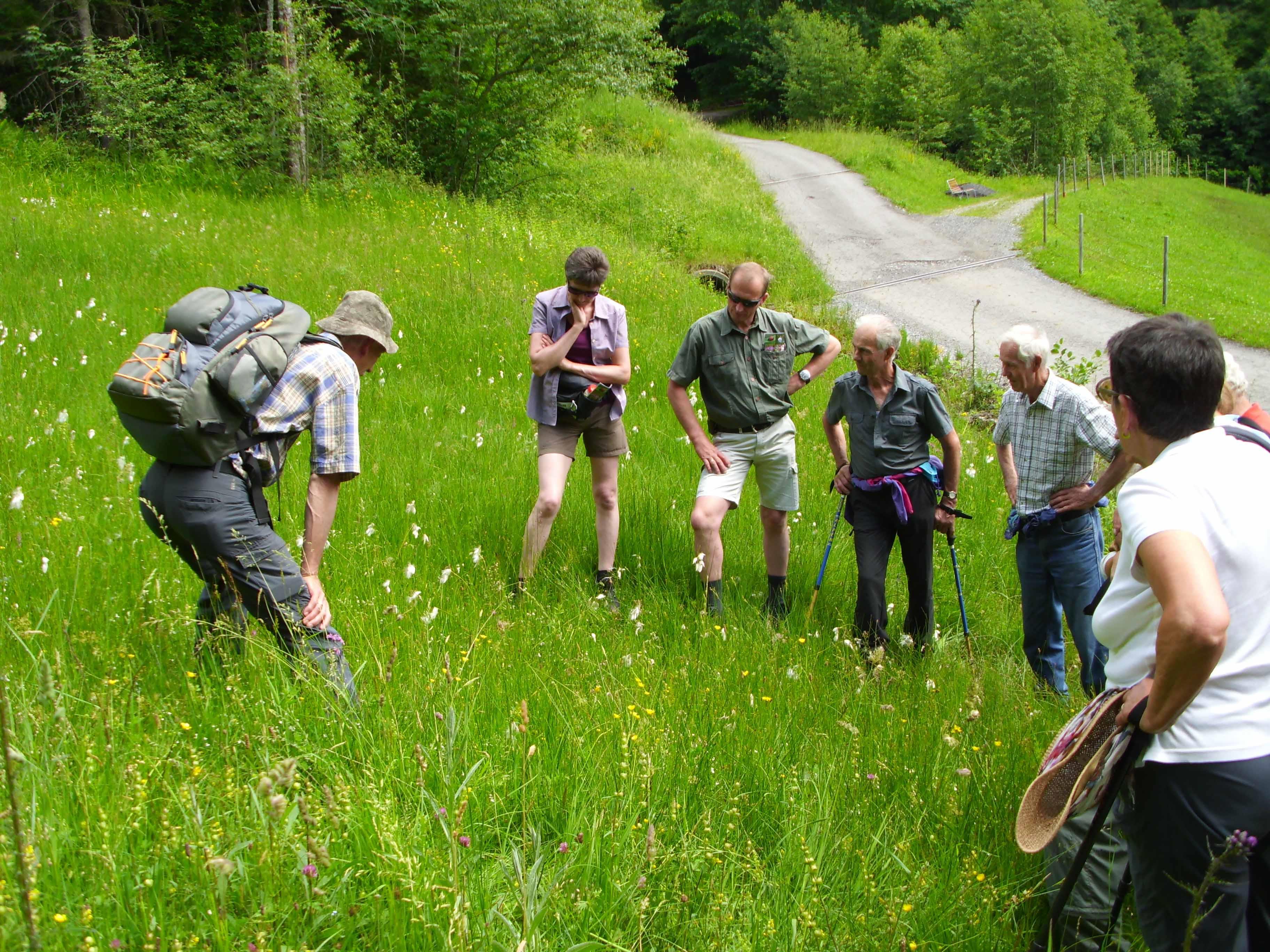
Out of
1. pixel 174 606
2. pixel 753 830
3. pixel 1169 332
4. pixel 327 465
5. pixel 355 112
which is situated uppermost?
pixel 355 112

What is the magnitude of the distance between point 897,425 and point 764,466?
0.99 metres

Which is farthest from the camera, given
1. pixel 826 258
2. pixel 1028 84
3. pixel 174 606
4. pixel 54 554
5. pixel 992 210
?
pixel 1028 84

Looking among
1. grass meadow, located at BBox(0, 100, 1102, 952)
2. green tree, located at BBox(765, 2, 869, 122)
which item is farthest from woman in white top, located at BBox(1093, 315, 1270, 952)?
green tree, located at BBox(765, 2, 869, 122)

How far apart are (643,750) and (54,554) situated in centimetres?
324

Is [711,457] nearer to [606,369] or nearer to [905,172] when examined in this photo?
[606,369]

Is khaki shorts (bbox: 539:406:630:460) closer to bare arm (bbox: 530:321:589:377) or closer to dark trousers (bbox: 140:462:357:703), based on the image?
bare arm (bbox: 530:321:589:377)

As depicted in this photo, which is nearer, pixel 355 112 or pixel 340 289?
pixel 340 289

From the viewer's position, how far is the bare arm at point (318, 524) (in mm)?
3615

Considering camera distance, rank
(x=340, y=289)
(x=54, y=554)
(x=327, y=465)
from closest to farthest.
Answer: (x=327, y=465) < (x=54, y=554) < (x=340, y=289)

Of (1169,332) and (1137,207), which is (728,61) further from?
(1169,332)

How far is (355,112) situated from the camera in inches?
697

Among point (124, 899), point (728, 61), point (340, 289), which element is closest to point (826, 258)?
point (340, 289)

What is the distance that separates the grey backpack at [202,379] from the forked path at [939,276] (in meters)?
12.7

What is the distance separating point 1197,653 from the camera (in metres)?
2.23
